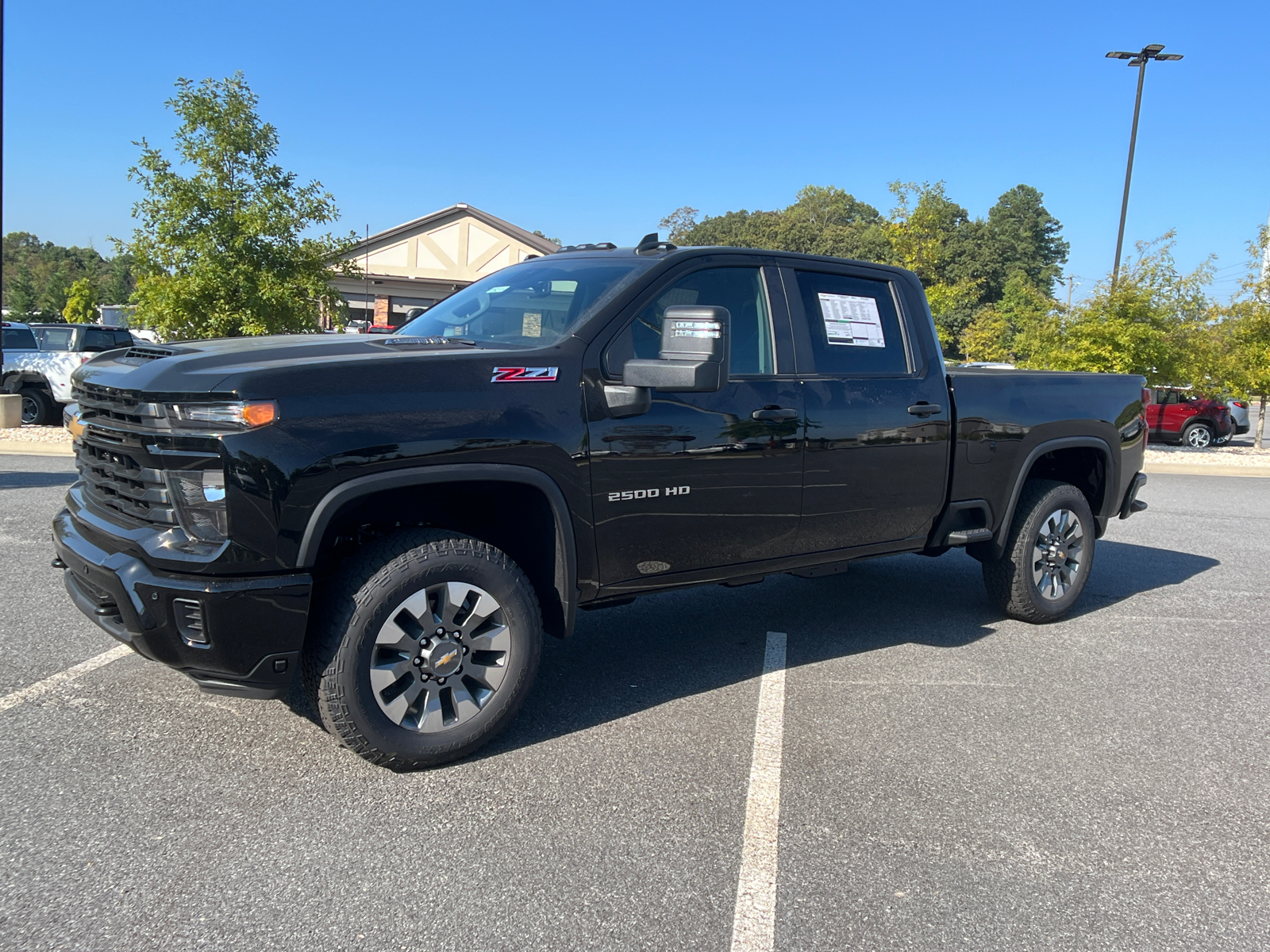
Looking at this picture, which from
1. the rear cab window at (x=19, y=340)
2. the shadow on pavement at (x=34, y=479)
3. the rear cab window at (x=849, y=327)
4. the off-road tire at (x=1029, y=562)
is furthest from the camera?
the rear cab window at (x=19, y=340)

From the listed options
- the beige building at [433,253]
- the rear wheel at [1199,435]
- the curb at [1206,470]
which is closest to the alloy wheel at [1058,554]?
the curb at [1206,470]

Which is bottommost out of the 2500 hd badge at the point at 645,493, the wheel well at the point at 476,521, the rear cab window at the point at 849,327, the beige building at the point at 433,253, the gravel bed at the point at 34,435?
the gravel bed at the point at 34,435

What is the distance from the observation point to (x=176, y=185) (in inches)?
544

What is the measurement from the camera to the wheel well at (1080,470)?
592cm

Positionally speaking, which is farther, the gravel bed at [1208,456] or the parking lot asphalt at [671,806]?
the gravel bed at [1208,456]

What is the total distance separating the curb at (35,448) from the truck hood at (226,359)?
1048cm

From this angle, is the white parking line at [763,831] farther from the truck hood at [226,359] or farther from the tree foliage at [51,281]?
the tree foliage at [51,281]

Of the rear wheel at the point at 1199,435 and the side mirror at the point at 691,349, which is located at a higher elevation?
the side mirror at the point at 691,349

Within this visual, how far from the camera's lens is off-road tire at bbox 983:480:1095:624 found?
5.50m

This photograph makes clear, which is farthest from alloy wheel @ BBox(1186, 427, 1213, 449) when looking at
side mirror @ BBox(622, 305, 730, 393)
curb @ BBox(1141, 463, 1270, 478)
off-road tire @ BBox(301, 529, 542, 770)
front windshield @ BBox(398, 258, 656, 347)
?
off-road tire @ BBox(301, 529, 542, 770)

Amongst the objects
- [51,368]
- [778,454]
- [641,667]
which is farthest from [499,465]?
[51,368]

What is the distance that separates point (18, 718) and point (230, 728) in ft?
2.77

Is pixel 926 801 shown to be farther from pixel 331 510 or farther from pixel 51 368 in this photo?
pixel 51 368

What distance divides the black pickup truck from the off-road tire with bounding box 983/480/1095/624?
0.62 metres
